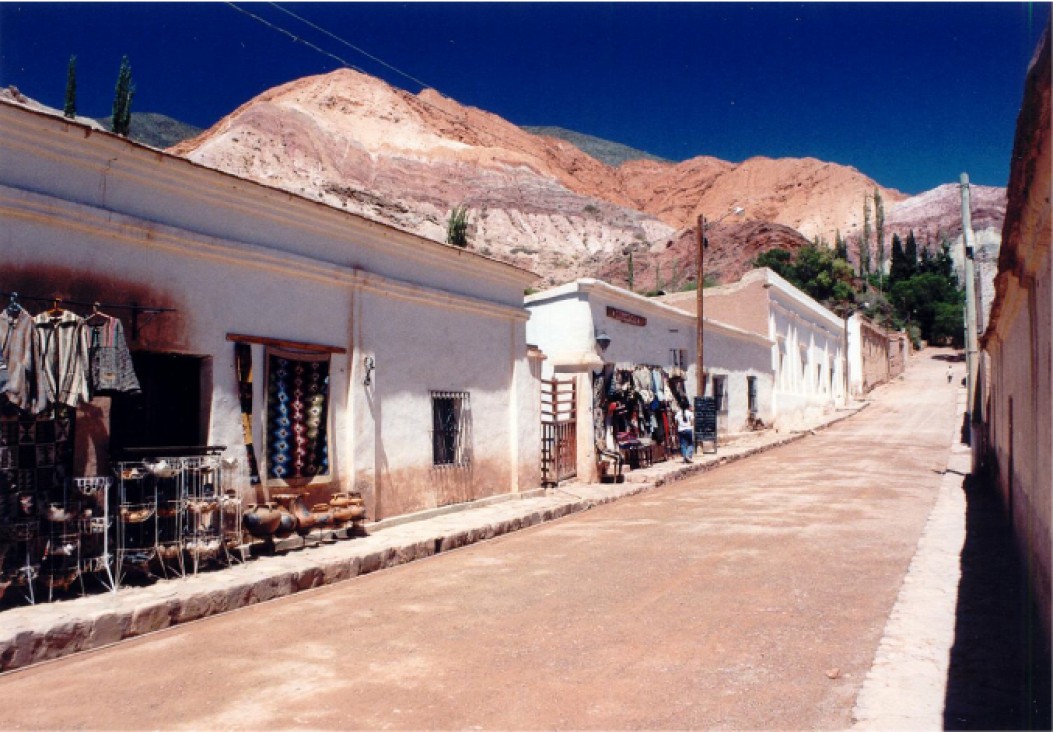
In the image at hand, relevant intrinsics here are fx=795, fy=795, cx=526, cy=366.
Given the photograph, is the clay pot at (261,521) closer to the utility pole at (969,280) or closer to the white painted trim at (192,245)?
the white painted trim at (192,245)

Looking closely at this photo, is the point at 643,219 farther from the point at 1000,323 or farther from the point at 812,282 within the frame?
the point at 1000,323

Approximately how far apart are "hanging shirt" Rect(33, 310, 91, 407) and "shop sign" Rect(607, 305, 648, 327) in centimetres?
1311

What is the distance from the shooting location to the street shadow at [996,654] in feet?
13.6

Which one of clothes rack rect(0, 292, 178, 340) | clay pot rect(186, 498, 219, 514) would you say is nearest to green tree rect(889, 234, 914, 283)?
clay pot rect(186, 498, 219, 514)

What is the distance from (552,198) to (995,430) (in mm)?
92411

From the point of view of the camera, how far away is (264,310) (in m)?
9.13

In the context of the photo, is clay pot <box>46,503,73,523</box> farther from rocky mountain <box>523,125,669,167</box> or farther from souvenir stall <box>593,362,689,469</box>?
rocky mountain <box>523,125,669,167</box>

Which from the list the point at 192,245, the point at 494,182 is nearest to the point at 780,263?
the point at 494,182

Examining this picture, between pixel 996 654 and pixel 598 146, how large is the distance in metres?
192

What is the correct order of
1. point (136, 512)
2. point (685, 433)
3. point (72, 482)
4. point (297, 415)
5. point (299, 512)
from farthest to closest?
1. point (685, 433)
2. point (297, 415)
3. point (299, 512)
4. point (136, 512)
5. point (72, 482)

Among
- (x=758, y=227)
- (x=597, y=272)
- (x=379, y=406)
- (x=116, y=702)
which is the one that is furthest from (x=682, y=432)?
(x=758, y=227)

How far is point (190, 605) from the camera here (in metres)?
6.84

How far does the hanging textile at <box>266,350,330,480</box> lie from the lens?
363 inches

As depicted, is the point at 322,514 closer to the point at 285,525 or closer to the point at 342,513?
the point at 342,513
